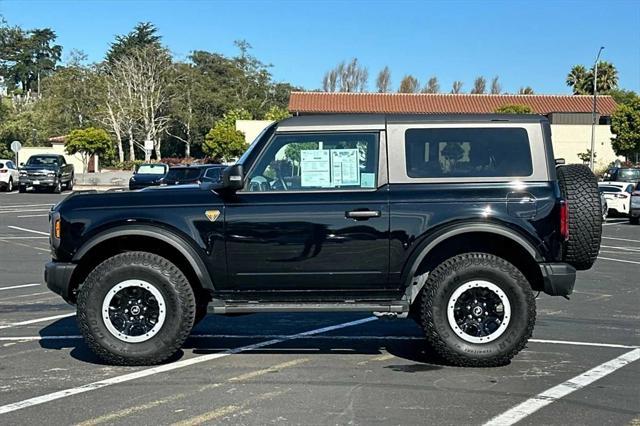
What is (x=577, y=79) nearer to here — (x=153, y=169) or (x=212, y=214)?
(x=153, y=169)

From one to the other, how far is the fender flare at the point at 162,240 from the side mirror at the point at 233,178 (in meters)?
0.59

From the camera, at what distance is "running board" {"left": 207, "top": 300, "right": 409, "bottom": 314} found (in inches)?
257

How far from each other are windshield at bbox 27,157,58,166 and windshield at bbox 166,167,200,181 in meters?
14.6

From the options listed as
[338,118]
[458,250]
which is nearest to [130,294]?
[338,118]

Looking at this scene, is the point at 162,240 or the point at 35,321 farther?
the point at 35,321

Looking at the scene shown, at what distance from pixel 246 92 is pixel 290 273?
81.9m

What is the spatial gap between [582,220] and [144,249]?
150 inches

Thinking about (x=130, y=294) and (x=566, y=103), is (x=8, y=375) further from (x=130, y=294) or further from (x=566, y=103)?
(x=566, y=103)

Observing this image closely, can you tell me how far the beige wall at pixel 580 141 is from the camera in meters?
62.9

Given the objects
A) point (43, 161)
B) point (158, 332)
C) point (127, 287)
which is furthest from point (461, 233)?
point (43, 161)

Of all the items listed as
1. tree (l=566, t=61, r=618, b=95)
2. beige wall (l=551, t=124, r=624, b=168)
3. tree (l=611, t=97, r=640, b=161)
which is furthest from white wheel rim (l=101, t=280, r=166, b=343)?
tree (l=566, t=61, r=618, b=95)

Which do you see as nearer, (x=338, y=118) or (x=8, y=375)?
(x=8, y=375)

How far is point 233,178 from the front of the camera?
6488 millimetres

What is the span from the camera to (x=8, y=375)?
6332 mm
